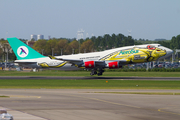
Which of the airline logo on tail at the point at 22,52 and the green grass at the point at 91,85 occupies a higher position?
the airline logo on tail at the point at 22,52

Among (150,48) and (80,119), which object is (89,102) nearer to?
(80,119)

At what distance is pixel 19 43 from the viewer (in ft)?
201

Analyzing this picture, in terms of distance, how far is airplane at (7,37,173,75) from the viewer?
5575 cm

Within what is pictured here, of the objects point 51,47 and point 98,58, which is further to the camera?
point 51,47

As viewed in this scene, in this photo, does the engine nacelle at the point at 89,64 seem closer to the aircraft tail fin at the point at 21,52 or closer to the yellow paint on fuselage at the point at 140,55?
the yellow paint on fuselage at the point at 140,55

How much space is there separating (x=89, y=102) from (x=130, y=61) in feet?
111

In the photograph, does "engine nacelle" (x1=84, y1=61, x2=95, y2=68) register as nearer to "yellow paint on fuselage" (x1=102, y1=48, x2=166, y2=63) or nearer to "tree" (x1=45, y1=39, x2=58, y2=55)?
"yellow paint on fuselage" (x1=102, y1=48, x2=166, y2=63)

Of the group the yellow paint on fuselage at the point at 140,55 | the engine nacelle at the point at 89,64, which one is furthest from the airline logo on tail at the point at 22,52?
the yellow paint on fuselage at the point at 140,55

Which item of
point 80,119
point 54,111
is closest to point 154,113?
point 80,119

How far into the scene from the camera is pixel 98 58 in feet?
193

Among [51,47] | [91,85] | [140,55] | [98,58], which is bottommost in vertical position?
[91,85]

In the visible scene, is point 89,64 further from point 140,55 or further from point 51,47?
point 51,47

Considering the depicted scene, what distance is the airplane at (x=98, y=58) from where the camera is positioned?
5575cm

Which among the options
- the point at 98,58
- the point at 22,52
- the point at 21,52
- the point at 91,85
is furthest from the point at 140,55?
the point at 21,52
